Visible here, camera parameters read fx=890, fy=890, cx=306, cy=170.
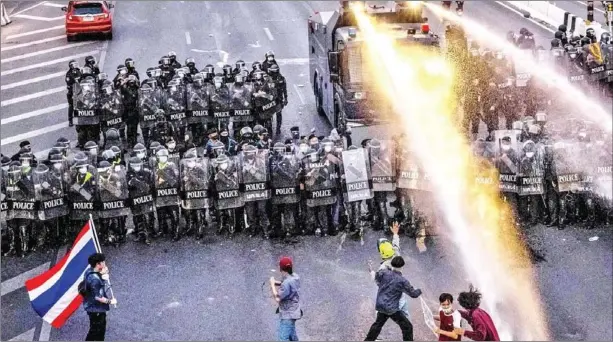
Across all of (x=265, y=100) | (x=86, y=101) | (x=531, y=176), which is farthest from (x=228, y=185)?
(x=86, y=101)

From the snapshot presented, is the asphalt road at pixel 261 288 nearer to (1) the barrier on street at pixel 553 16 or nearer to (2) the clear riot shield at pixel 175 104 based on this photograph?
(2) the clear riot shield at pixel 175 104

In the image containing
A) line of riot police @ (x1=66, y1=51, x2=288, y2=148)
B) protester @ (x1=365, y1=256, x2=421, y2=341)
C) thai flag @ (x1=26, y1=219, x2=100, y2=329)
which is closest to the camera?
protester @ (x1=365, y1=256, x2=421, y2=341)

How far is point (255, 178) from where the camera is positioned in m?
15.5

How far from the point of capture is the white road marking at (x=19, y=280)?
14141 millimetres

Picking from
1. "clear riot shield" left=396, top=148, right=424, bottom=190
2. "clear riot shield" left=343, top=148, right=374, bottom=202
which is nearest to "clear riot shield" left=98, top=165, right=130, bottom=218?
"clear riot shield" left=343, top=148, right=374, bottom=202

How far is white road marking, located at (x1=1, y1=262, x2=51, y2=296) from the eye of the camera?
14.1 m

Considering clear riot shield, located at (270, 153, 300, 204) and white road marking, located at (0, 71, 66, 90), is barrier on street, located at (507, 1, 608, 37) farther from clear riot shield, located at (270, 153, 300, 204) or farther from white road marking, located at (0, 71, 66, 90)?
white road marking, located at (0, 71, 66, 90)

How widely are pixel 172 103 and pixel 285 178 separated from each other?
209 inches

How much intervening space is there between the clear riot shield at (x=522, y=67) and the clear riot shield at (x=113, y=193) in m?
9.43

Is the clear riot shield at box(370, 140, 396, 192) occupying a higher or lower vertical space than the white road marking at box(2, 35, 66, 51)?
higher

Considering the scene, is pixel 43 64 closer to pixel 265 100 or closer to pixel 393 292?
pixel 265 100

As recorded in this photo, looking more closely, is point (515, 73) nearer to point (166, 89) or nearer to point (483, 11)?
point (166, 89)

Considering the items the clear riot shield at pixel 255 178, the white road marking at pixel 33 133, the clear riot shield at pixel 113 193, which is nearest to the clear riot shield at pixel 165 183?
the clear riot shield at pixel 113 193

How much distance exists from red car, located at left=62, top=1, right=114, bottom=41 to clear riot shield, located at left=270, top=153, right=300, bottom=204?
18.1 metres
